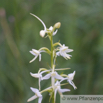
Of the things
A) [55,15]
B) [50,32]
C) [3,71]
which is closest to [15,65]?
[3,71]

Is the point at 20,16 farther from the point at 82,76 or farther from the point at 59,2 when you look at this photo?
the point at 82,76

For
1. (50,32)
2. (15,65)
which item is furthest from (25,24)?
(50,32)

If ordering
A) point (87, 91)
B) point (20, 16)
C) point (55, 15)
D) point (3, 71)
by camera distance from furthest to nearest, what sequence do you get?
point (55, 15) → point (20, 16) → point (3, 71) → point (87, 91)

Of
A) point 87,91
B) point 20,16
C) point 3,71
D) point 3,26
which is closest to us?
point 87,91

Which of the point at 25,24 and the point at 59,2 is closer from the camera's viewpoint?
the point at 25,24

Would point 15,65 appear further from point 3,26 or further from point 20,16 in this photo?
point 20,16

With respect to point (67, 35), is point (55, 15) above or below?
above

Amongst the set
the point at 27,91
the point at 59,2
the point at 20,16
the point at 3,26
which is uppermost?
the point at 59,2
